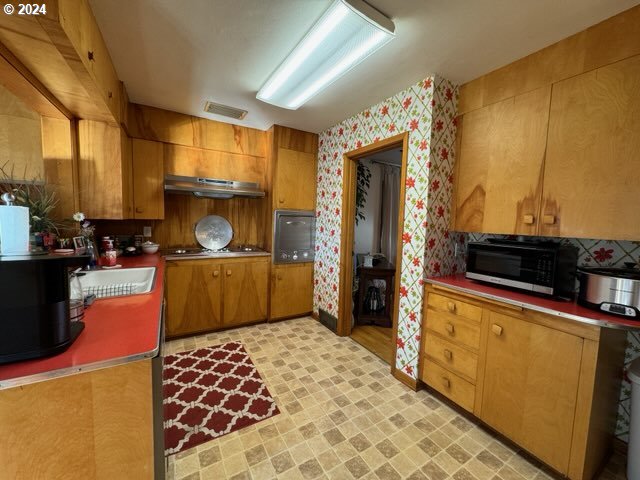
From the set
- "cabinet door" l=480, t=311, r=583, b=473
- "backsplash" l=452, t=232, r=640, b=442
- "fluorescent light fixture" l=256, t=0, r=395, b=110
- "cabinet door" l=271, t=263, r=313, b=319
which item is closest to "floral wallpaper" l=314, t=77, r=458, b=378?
"cabinet door" l=480, t=311, r=583, b=473

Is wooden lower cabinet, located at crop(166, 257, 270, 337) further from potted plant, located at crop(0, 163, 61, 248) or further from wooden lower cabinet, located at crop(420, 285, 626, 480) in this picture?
wooden lower cabinet, located at crop(420, 285, 626, 480)

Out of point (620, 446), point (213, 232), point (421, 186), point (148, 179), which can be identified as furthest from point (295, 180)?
point (620, 446)

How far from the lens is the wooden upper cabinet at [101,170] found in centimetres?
200

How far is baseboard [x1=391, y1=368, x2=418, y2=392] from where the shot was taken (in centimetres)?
201

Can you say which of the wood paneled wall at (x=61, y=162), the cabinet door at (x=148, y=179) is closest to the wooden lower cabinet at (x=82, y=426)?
the wood paneled wall at (x=61, y=162)

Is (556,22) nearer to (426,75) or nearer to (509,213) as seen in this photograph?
(426,75)

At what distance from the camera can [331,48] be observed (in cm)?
151

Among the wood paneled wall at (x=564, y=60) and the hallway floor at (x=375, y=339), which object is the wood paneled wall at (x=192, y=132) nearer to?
the wood paneled wall at (x=564, y=60)

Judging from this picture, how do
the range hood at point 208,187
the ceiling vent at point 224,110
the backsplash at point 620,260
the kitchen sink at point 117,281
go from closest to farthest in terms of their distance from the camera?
the backsplash at point 620,260, the kitchen sink at point 117,281, the ceiling vent at point 224,110, the range hood at point 208,187

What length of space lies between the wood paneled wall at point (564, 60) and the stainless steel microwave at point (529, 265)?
971mm

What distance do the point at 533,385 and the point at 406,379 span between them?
0.88m

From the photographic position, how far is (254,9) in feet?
4.38

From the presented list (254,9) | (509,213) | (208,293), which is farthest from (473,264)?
(208,293)

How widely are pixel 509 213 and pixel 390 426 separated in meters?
1.58
